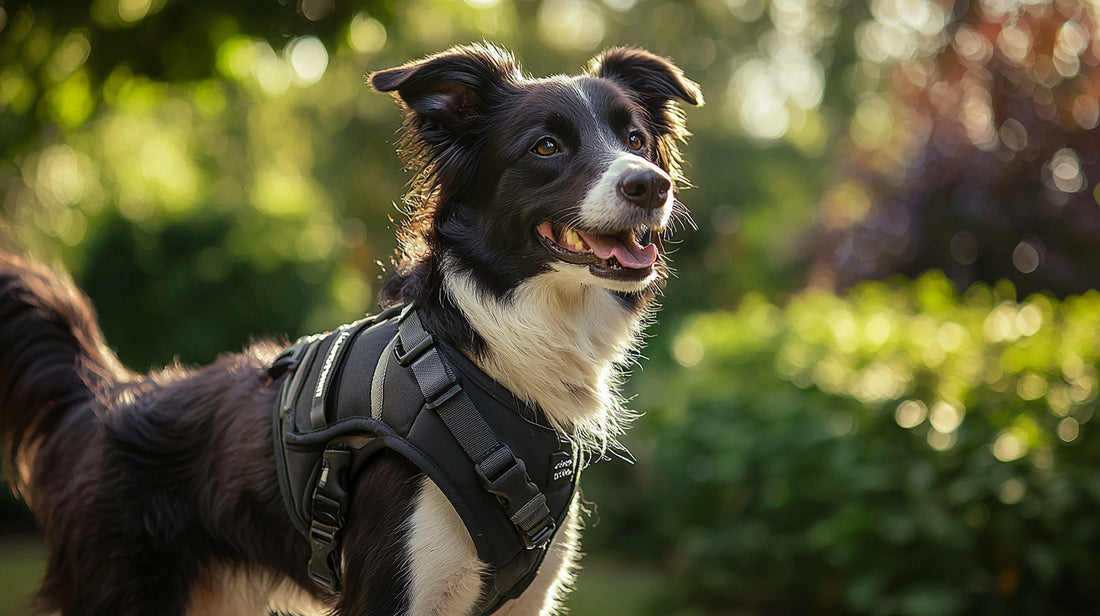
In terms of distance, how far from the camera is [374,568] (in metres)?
2.16

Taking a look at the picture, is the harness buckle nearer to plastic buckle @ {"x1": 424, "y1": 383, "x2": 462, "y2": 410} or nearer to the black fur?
plastic buckle @ {"x1": 424, "y1": 383, "x2": 462, "y2": 410}

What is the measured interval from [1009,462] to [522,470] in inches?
111

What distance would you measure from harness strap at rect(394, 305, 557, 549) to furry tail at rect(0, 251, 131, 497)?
127 centimetres

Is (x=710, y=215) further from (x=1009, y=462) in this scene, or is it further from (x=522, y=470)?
(x=522, y=470)

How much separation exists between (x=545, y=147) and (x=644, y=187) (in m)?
0.33

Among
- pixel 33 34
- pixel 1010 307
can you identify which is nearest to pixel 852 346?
pixel 1010 307

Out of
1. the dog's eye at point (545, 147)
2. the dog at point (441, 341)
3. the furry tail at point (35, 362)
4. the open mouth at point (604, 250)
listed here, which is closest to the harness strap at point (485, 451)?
the dog at point (441, 341)

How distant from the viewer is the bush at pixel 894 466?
393 centimetres

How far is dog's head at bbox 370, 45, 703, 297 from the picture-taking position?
89.5 inches

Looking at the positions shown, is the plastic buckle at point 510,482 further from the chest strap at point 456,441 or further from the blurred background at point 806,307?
the blurred background at point 806,307

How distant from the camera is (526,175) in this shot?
2.36m

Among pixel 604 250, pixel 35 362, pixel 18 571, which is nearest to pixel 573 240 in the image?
pixel 604 250

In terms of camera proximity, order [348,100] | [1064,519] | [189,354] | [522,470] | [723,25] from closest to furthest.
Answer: [522,470]
[1064,519]
[189,354]
[348,100]
[723,25]

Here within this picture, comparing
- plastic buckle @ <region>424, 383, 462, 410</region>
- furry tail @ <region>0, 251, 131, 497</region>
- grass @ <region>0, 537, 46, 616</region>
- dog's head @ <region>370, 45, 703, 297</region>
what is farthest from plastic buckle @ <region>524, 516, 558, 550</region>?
grass @ <region>0, 537, 46, 616</region>
